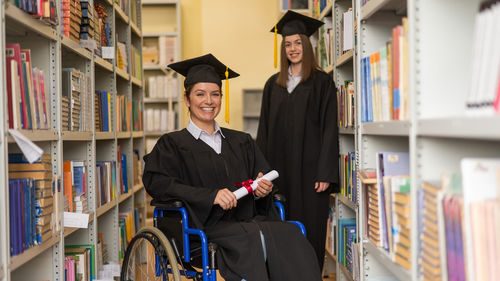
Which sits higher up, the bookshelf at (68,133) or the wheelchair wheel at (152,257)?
the bookshelf at (68,133)

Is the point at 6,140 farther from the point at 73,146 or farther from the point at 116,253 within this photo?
the point at 116,253

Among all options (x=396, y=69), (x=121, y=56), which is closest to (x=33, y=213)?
(x=396, y=69)

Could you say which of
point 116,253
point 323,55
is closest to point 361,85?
point 323,55

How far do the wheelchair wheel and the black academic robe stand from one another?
0.94m

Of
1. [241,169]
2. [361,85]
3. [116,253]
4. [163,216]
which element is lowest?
[116,253]

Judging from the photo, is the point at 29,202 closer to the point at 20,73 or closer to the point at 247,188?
the point at 20,73

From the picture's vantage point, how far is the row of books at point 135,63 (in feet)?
15.1

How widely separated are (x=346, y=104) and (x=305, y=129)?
288 millimetres

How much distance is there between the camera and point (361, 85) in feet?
6.77

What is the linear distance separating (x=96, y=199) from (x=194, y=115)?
0.89 m

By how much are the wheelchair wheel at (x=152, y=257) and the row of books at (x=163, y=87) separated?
3447 millimetres

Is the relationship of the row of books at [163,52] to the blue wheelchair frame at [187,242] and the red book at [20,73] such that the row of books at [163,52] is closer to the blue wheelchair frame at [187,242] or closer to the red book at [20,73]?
the blue wheelchair frame at [187,242]

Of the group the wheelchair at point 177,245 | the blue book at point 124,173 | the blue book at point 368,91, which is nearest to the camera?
the blue book at point 368,91

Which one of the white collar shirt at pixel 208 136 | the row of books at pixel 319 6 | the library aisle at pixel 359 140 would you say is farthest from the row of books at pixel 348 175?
the row of books at pixel 319 6
